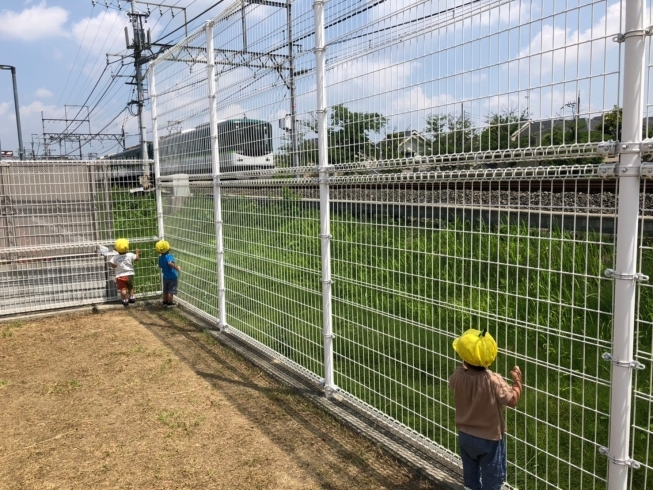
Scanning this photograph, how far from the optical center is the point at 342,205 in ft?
13.5

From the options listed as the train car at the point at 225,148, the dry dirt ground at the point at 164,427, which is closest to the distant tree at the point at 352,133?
the train car at the point at 225,148

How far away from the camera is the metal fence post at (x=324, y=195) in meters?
4.12

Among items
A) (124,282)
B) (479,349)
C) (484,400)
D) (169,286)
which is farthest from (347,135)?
(124,282)

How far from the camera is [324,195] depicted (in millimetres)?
4246

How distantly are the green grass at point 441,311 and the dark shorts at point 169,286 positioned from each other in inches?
76.8

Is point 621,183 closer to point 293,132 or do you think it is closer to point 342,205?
point 342,205

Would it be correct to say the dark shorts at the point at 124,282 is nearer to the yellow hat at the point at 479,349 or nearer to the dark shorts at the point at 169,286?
the dark shorts at the point at 169,286

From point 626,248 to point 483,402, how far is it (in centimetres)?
100

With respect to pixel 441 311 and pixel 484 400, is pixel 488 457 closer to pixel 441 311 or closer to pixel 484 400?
pixel 484 400

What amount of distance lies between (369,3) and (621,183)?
2.10 meters

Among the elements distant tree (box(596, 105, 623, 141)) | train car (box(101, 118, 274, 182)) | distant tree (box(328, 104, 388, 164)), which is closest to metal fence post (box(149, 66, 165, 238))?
train car (box(101, 118, 274, 182))

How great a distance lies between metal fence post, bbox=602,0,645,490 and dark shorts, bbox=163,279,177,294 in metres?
6.73

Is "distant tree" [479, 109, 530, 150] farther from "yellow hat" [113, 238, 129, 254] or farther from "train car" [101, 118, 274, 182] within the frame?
"yellow hat" [113, 238, 129, 254]

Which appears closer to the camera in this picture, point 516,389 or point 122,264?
point 516,389
